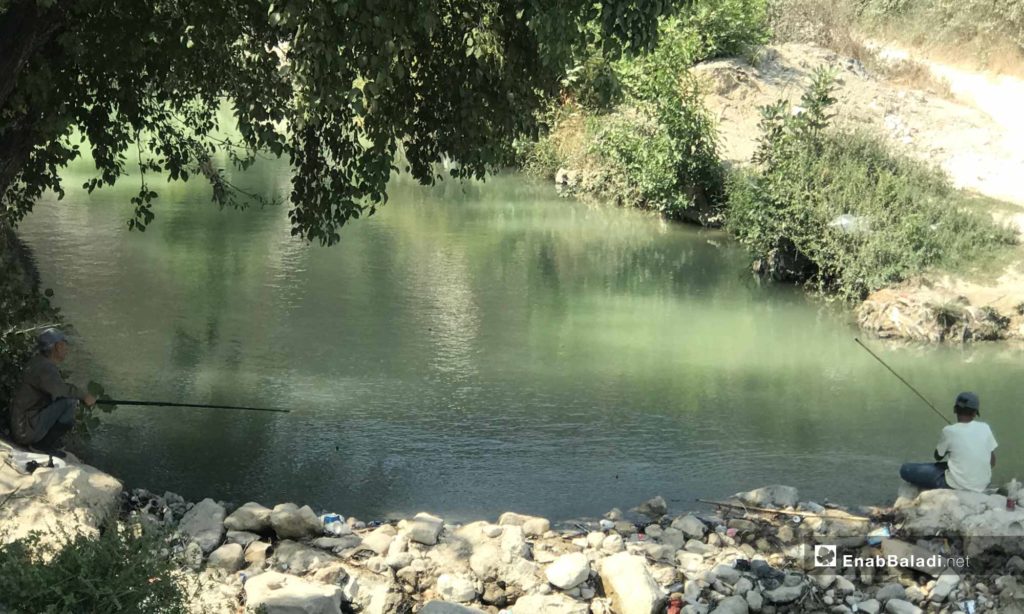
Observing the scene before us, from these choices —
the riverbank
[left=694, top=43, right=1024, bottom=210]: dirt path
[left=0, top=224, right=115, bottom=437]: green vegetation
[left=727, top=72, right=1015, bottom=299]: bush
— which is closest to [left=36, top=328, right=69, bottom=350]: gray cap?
[left=0, top=224, right=115, bottom=437]: green vegetation

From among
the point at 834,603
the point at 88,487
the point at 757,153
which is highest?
the point at 757,153

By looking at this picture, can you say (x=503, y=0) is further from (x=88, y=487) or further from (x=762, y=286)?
(x=762, y=286)

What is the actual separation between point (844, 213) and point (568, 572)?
1135cm

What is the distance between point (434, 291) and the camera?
17.1m

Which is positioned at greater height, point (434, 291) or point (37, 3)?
point (37, 3)

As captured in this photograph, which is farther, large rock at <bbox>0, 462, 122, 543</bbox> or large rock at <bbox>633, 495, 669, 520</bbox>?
large rock at <bbox>633, 495, 669, 520</bbox>

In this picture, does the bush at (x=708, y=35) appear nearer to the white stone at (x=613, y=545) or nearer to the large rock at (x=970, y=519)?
the large rock at (x=970, y=519)

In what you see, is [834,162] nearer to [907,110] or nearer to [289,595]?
[907,110]

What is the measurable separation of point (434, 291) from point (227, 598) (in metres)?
10.3

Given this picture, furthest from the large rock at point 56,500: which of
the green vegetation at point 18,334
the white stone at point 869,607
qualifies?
the white stone at point 869,607

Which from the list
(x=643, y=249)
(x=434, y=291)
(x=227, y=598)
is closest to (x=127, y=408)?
(x=227, y=598)

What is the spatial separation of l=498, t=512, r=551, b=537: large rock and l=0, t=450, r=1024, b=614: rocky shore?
2cm

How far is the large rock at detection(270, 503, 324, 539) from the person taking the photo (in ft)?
26.8

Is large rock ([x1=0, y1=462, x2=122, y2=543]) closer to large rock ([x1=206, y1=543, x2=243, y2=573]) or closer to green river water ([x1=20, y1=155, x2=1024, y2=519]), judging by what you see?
large rock ([x1=206, y1=543, x2=243, y2=573])
